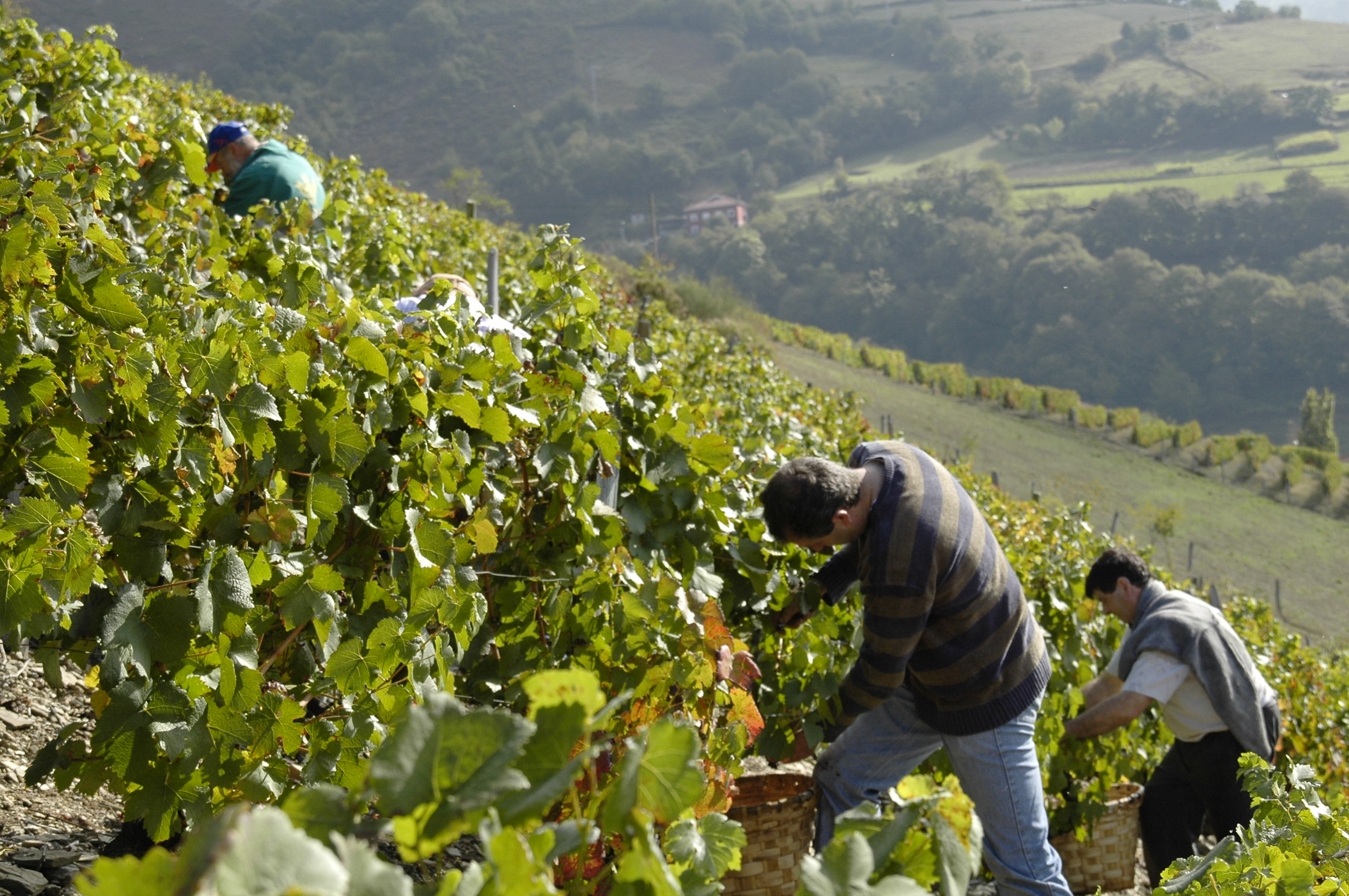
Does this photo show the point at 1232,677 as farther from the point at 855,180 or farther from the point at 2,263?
the point at 855,180

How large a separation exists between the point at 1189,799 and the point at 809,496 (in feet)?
7.60

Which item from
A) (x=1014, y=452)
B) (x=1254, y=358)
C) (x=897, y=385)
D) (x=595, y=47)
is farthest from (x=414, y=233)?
(x=595, y=47)

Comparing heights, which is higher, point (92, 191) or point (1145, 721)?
point (92, 191)

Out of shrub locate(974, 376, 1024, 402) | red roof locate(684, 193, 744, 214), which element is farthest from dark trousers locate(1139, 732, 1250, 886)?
red roof locate(684, 193, 744, 214)

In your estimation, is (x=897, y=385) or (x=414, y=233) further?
(x=897, y=385)

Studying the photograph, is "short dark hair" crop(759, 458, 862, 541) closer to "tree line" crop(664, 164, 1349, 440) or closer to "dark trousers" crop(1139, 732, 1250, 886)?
"dark trousers" crop(1139, 732, 1250, 886)

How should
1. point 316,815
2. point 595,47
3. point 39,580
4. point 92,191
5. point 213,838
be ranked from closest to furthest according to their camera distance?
point 213,838 → point 316,815 → point 39,580 → point 92,191 → point 595,47

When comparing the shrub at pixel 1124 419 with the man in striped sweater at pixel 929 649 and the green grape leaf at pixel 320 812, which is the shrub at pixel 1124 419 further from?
the green grape leaf at pixel 320 812

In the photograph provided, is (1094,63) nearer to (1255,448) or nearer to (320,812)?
(1255,448)

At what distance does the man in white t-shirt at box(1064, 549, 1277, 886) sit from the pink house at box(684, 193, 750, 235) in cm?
10320

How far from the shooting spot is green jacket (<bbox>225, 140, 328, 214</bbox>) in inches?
154

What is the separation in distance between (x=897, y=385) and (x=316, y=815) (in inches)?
1410

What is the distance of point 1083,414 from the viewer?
1350 inches

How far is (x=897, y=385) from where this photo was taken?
35.5 m
